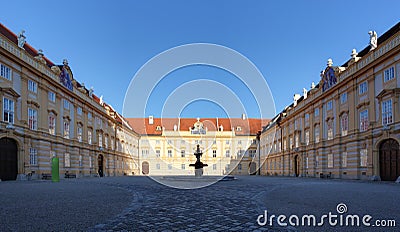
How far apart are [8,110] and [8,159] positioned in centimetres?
382

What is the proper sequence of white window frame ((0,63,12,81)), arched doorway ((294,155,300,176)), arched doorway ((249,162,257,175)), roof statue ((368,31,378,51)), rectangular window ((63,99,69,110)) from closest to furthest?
white window frame ((0,63,12,81)) → roof statue ((368,31,378,51)) → rectangular window ((63,99,69,110)) → arched doorway ((294,155,300,176)) → arched doorway ((249,162,257,175))

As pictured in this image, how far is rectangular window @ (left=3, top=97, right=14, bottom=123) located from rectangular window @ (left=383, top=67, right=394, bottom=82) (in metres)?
29.0

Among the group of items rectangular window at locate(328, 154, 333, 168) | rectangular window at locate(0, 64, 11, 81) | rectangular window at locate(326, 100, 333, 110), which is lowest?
rectangular window at locate(328, 154, 333, 168)

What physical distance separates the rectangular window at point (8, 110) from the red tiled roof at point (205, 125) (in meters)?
51.1

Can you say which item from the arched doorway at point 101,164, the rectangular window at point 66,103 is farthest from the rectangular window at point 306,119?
the rectangular window at point 66,103

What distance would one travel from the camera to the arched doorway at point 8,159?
25672mm

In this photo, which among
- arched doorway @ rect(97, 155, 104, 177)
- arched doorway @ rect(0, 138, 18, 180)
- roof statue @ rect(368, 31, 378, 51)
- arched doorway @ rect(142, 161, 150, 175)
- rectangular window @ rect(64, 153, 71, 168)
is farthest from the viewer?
arched doorway @ rect(142, 161, 150, 175)

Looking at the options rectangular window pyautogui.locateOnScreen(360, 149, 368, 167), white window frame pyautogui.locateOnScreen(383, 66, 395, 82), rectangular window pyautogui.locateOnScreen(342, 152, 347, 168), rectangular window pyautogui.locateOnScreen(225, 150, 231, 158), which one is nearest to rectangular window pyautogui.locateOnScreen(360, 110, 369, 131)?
rectangular window pyautogui.locateOnScreen(360, 149, 368, 167)

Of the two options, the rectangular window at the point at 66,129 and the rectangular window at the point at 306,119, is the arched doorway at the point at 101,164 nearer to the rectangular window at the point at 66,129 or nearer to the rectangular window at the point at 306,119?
the rectangular window at the point at 66,129

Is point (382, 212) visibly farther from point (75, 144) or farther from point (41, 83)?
point (75, 144)

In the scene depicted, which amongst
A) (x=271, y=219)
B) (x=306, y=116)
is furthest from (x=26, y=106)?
(x=306, y=116)

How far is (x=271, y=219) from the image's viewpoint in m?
8.01

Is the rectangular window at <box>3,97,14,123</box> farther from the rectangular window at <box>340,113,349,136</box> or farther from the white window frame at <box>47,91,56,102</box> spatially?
the rectangular window at <box>340,113,349,136</box>

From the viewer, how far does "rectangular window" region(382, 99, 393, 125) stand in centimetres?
2548
